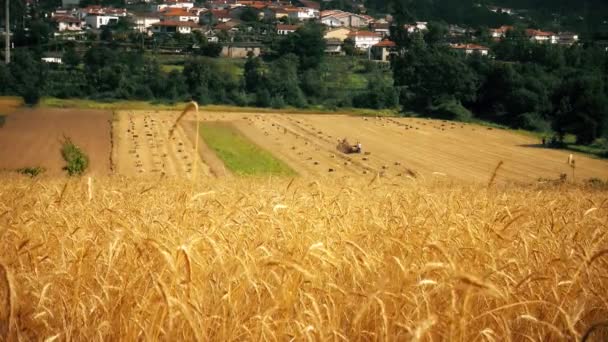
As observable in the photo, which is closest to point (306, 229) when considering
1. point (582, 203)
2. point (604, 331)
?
point (604, 331)

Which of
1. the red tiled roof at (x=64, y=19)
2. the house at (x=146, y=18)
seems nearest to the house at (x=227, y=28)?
the house at (x=146, y=18)

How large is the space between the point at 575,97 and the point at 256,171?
28.2m

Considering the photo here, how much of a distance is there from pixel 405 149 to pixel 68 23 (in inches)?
5326

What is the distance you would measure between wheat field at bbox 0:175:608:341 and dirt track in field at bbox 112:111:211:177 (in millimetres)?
23202

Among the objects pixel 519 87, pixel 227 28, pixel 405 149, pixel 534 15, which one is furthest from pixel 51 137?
pixel 534 15

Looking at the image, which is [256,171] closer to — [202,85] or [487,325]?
[487,325]

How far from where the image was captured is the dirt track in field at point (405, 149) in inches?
1473

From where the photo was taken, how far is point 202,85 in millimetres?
76000

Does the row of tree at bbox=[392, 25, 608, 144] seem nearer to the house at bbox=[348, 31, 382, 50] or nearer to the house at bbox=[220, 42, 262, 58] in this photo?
the house at bbox=[220, 42, 262, 58]

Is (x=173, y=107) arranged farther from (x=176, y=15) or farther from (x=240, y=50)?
(x=176, y=15)

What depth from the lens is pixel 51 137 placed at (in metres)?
46.4

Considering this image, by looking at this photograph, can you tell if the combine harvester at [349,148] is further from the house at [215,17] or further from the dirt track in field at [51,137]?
the house at [215,17]

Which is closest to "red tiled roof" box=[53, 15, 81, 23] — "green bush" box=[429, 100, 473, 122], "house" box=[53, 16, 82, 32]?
"house" box=[53, 16, 82, 32]

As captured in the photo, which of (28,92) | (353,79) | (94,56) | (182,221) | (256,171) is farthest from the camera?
(353,79)
